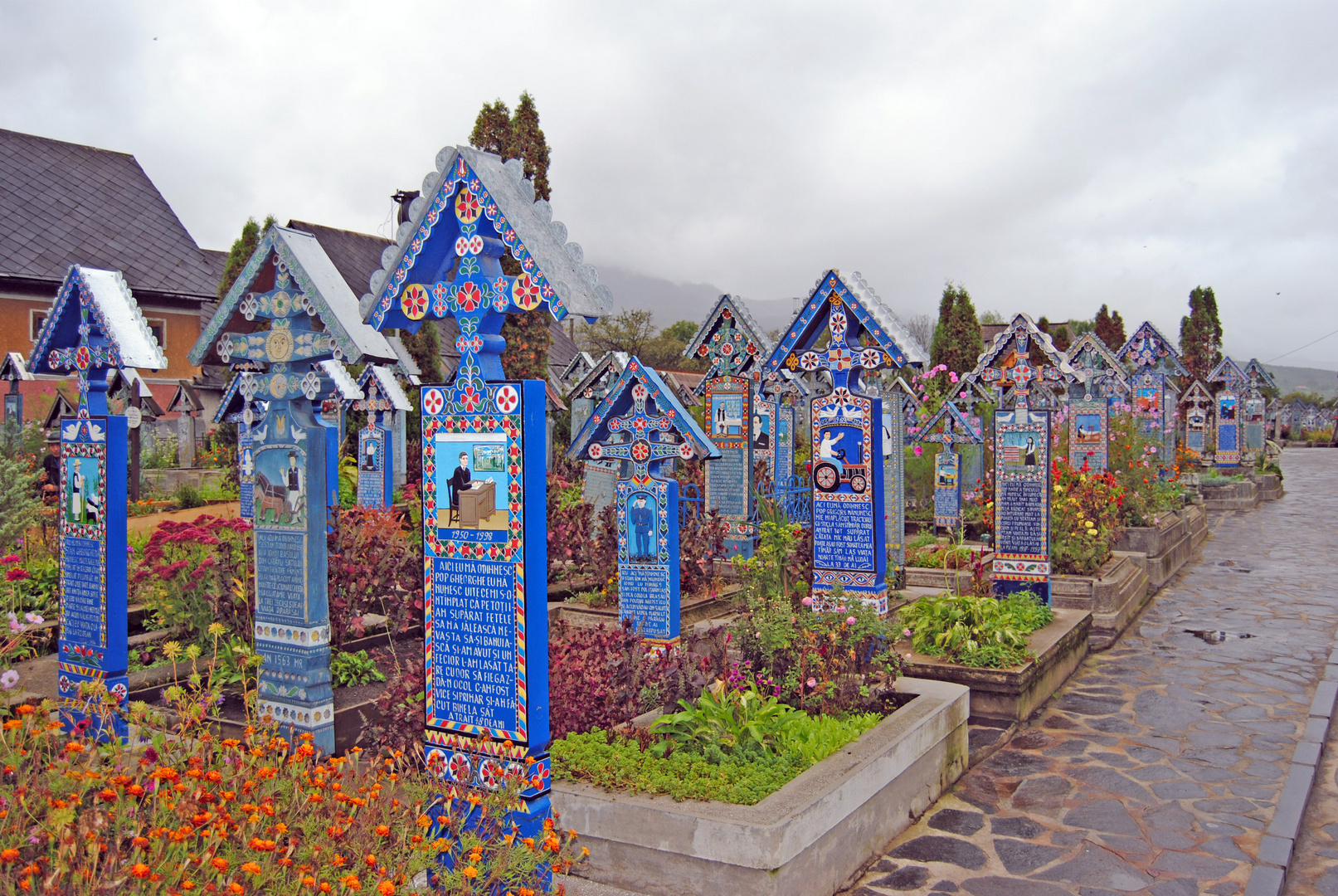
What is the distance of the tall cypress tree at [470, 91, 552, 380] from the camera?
18234 millimetres

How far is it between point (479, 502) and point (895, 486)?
9446mm

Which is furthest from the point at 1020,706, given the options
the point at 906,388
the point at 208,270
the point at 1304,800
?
the point at 208,270

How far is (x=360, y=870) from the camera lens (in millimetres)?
3203

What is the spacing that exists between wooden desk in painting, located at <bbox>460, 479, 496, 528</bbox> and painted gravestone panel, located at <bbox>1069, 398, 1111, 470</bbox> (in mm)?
14671

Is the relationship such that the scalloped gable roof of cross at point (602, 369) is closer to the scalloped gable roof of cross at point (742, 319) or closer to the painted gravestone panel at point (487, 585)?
the scalloped gable roof of cross at point (742, 319)

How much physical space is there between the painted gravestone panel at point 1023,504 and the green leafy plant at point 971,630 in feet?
3.89

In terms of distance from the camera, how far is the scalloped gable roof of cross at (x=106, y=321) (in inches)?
254

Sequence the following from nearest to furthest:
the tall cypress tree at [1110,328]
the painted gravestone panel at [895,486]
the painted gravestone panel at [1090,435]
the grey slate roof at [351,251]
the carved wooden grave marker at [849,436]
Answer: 1. the carved wooden grave marker at [849,436]
2. the painted gravestone panel at [895,486]
3. the painted gravestone panel at [1090,435]
4. the grey slate roof at [351,251]
5. the tall cypress tree at [1110,328]

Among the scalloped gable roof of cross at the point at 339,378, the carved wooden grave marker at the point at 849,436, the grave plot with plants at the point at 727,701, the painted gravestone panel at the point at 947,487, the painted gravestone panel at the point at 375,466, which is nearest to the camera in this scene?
the grave plot with plants at the point at 727,701

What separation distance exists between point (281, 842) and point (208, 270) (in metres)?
26.6

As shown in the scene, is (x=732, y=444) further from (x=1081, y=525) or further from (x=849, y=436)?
(x=849, y=436)

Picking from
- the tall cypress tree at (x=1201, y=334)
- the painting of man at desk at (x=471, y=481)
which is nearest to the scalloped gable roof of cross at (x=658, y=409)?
the painting of man at desk at (x=471, y=481)

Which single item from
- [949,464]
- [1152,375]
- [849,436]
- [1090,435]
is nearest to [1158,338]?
[1152,375]

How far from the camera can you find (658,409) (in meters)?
7.57
